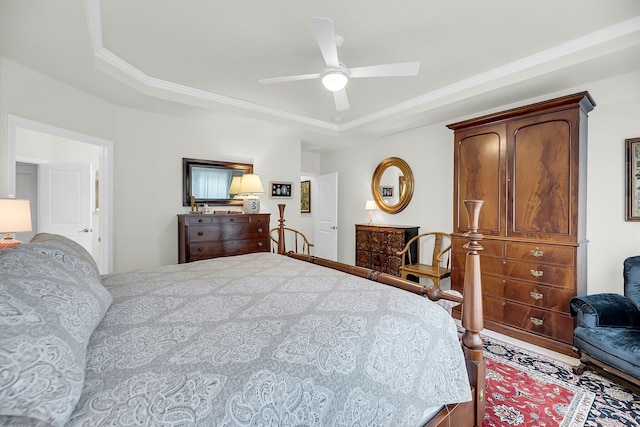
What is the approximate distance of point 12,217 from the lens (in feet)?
7.38

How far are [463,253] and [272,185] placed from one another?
10.1 feet

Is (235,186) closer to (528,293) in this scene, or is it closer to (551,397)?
(528,293)

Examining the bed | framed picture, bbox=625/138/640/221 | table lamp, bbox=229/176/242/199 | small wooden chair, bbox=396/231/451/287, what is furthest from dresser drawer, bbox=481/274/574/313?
table lamp, bbox=229/176/242/199

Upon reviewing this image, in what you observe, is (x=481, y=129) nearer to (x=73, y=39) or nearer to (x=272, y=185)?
(x=272, y=185)

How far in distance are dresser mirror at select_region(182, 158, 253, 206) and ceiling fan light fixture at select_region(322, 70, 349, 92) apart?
98.0 inches

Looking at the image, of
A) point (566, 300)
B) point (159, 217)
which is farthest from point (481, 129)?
point (159, 217)

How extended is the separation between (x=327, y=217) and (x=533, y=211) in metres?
3.73

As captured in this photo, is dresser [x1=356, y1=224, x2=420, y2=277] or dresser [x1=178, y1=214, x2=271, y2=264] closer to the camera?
dresser [x1=178, y1=214, x2=271, y2=264]

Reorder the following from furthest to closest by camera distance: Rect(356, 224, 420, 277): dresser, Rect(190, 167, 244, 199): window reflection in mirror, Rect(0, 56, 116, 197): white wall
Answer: Rect(356, 224, 420, 277): dresser, Rect(190, 167, 244, 199): window reflection in mirror, Rect(0, 56, 116, 197): white wall

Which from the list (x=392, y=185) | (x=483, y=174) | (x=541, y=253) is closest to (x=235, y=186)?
(x=392, y=185)

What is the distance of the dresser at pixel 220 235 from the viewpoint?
359 cm

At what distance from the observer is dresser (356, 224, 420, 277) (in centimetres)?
434

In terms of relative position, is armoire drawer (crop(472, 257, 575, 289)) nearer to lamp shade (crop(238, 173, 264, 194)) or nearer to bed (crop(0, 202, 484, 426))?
bed (crop(0, 202, 484, 426))

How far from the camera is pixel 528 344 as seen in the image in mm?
2826
